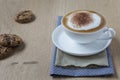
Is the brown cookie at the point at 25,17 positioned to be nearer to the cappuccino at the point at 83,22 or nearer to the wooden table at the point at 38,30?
the wooden table at the point at 38,30

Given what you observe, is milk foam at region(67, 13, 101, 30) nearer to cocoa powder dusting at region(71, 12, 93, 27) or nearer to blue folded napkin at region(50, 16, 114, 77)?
cocoa powder dusting at region(71, 12, 93, 27)

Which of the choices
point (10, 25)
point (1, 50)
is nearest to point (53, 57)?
point (1, 50)

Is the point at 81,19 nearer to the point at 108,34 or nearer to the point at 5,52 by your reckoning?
the point at 108,34

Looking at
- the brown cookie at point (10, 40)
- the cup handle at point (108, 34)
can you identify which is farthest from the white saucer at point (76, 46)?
the brown cookie at point (10, 40)

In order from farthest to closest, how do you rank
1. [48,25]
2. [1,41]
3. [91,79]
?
[48,25] → [1,41] → [91,79]

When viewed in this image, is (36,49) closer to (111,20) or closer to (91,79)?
(91,79)

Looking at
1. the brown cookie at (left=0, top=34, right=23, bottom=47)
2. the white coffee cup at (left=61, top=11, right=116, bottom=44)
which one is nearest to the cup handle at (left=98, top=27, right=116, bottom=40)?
the white coffee cup at (left=61, top=11, right=116, bottom=44)

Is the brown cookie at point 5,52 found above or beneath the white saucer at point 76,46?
beneath
